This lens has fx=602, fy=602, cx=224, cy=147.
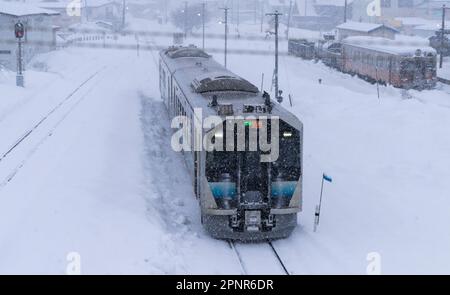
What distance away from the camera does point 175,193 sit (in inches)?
722

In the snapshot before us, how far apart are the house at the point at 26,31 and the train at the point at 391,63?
93.0 ft

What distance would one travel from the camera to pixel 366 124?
85.9 feet

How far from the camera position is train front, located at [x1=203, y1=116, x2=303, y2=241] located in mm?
13875

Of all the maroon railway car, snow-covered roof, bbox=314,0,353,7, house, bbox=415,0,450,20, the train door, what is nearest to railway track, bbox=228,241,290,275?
the train door

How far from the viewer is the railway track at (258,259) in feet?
42.7

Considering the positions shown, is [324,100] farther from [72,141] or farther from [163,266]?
[163,266]

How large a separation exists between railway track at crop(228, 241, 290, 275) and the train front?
0.24 metres

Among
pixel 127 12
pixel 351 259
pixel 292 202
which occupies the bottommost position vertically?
pixel 351 259

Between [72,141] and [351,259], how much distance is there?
14068 mm

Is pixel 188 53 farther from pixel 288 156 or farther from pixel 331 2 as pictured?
pixel 331 2
